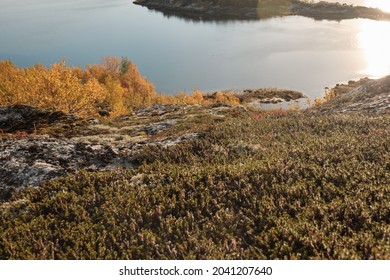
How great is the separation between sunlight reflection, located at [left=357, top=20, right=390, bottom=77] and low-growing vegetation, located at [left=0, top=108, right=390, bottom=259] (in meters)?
111

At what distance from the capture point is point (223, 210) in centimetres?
1039

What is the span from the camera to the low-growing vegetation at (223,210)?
8.69 m

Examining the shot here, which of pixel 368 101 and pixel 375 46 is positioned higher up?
pixel 368 101

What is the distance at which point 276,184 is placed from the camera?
37.9 ft

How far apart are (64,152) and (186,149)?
6.78 meters

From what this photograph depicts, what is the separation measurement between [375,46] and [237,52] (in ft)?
171

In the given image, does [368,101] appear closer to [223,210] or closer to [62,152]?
[62,152]

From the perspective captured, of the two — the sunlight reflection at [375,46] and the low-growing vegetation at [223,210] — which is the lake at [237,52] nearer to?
the sunlight reflection at [375,46]

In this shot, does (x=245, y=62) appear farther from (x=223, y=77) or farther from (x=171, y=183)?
(x=171, y=183)

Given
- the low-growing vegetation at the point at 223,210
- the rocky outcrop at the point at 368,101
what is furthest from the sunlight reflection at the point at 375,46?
the low-growing vegetation at the point at 223,210

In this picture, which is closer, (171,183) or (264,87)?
(171,183)

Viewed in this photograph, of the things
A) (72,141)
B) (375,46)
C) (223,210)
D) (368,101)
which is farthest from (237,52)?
(223,210)

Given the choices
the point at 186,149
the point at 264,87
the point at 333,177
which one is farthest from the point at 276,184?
the point at 264,87

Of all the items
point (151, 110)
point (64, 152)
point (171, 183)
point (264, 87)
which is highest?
point (171, 183)
